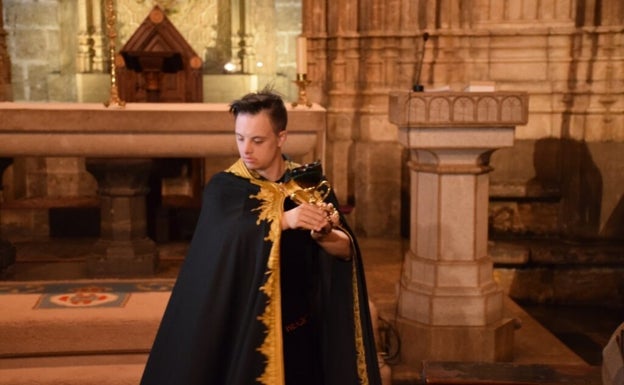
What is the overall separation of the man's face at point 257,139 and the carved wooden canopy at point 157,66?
14.5ft

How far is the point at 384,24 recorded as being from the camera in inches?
275

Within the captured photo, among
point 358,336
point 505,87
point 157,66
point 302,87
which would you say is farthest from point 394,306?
point 157,66

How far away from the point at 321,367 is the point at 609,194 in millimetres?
4830

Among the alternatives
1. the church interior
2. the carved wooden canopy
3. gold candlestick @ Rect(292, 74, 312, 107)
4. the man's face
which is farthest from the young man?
the carved wooden canopy

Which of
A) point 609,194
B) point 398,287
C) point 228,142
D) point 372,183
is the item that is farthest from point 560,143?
point 228,142

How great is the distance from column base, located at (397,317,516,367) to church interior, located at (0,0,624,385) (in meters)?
0.01

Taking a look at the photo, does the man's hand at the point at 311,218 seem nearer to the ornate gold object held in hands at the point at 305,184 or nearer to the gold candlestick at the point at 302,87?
the ornate gold object held in hands at the point at 305,184

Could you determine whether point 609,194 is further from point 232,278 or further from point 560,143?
point 232,278

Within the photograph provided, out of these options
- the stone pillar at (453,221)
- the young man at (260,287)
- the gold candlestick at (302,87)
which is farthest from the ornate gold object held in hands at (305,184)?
the gold candlestick at (302,87)

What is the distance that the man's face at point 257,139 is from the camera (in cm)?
221

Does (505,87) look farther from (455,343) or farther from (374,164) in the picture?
(455,343)

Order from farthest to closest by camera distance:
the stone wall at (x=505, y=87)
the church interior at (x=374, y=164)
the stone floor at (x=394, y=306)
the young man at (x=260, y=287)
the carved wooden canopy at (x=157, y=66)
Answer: the carved wooden canopy at (x=157, y=66) < the stone wall at (x=505, y=87) < the stone floor at (x=394, y=306) < the church interior at (x=374, y=164) < the young man at (x=260, y=287)

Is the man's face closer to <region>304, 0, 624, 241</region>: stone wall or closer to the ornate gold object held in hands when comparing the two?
the ornate gold object held in hands

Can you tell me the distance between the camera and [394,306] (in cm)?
471
